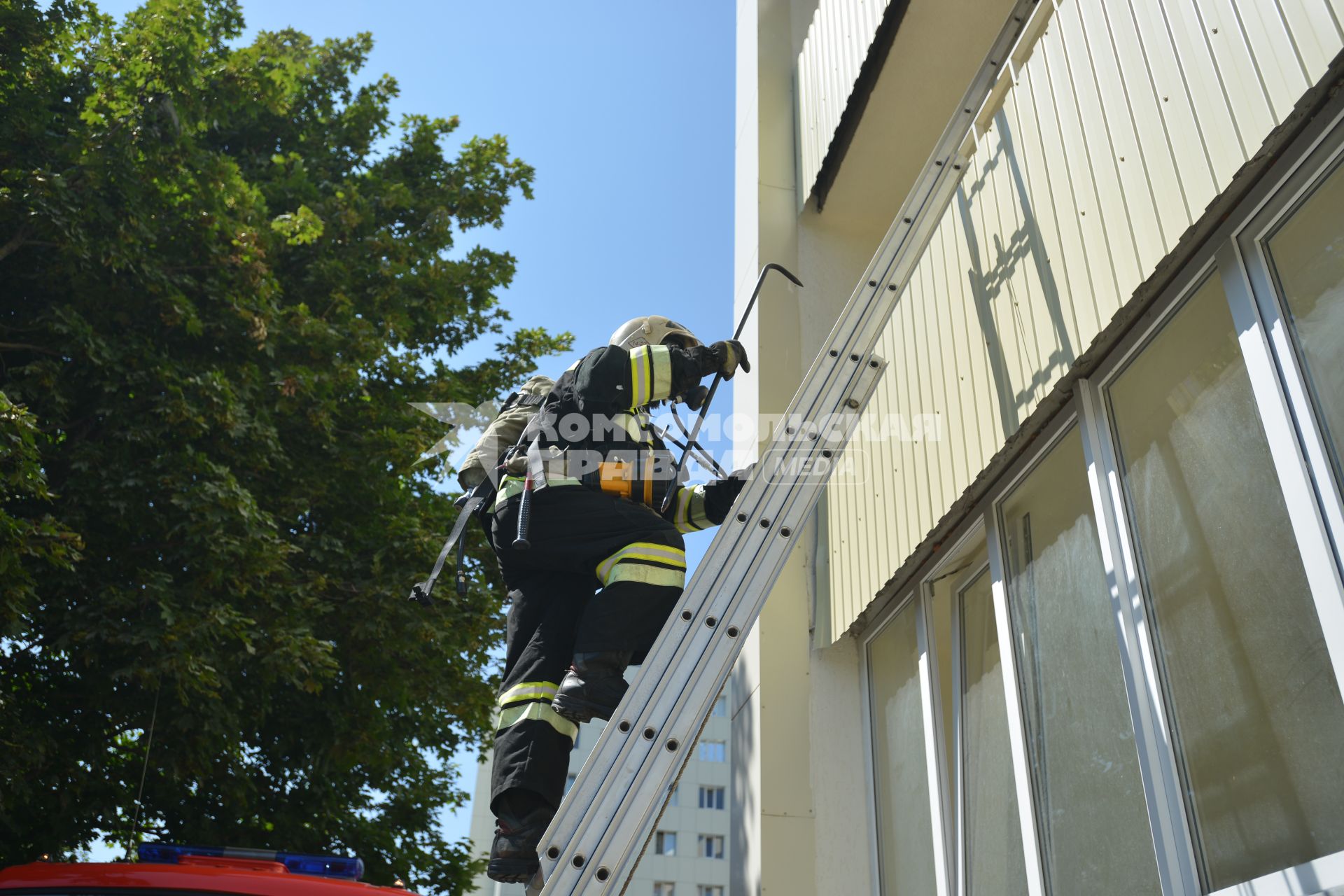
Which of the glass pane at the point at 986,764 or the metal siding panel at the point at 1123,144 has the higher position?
the metal siding panel at the point at 1123,144

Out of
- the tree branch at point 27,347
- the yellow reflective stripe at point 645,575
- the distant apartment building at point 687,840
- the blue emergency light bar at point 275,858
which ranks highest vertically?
the distant apartment building at point 687,840

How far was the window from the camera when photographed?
162ft

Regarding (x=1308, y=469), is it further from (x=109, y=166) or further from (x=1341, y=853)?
(x=109, y=166)

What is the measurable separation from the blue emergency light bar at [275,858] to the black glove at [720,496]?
2.42m

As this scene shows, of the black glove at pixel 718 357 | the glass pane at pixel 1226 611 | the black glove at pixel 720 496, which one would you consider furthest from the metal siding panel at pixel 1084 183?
the black glove at pixel 720 496

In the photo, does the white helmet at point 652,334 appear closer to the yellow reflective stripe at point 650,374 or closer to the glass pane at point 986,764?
the yellow reflective stripe at point 650,374

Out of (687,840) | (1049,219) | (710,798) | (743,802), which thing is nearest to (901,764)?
(743,802)

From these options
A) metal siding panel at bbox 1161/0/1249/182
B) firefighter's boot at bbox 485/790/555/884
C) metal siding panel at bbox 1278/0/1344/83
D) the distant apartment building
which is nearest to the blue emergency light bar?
firefighter's boot at bbox 485/790/555/884

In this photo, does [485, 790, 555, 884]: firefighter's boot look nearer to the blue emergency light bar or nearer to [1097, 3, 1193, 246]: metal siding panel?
the blue emergency light bar

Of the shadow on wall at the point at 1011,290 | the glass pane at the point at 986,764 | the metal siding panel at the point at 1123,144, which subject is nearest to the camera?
the metal siding panel at the point at 1123,144

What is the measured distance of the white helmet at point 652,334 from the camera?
4.54m

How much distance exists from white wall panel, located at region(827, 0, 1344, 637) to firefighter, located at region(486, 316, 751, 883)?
1.12 m

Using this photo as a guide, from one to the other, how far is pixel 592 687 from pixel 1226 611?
6.32 feet

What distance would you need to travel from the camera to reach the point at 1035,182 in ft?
14.1
